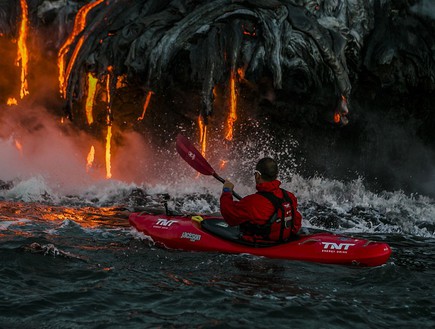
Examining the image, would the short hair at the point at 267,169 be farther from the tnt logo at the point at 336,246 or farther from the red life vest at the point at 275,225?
the tnt logo at the point at 336,246

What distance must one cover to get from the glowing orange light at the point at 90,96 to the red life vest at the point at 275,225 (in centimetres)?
560

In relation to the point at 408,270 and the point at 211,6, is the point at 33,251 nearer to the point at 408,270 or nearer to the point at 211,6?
the point at 408,270

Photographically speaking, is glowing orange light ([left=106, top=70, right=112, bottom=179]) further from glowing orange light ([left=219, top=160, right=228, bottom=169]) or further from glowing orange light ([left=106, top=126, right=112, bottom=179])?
glowing orange light ([left=219, top=160, right=228, bottom=169])

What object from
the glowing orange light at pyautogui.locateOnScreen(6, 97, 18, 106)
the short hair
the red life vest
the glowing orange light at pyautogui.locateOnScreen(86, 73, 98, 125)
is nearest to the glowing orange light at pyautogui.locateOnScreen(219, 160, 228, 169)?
the glowing orange light at pyautogui.locateOnScreen(86, 73, 98, 125)

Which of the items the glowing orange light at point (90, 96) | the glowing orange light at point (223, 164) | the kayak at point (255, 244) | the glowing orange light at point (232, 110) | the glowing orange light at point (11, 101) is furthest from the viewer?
the glowing orange light at point (11, 101)

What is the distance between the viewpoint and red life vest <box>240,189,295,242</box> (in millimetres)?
6309

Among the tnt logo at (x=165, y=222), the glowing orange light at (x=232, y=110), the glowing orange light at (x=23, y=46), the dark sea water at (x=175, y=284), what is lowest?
the dark sea water at (x=175, y=284)

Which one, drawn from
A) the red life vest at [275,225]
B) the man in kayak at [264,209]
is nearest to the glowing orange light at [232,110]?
the man in kayak at [264,209]

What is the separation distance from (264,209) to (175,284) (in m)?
1.44

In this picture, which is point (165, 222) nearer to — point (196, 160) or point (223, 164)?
point (196, 160)

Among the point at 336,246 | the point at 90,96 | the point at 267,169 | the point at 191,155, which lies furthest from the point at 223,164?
the point at 336,246

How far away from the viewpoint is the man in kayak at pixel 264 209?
6.29 m

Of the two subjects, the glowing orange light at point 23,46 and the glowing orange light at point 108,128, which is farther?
the glowing orange light at point 23,46

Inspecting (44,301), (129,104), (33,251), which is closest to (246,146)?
(129,104)
